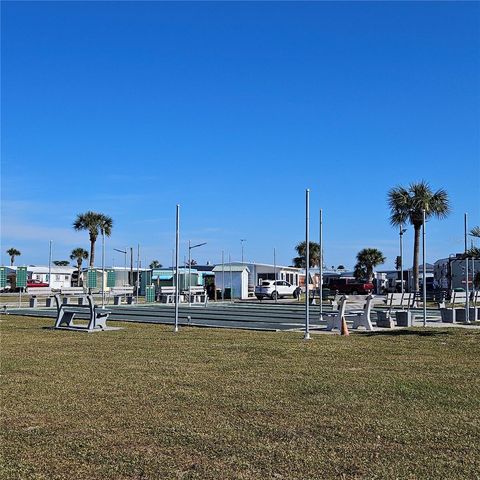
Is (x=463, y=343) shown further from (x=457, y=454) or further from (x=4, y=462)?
(x=4, y=462)

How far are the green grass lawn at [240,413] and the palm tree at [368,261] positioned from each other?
208 feet

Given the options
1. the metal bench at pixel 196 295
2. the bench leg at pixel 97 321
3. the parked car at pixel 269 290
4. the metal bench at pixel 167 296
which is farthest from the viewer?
the parked car at pixel 269 290

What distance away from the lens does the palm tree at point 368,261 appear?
243 feet

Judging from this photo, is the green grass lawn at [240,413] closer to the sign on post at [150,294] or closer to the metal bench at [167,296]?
the metal bench at [167,296]

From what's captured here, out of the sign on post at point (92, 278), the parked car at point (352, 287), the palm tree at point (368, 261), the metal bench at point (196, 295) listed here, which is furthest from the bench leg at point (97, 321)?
the palm tree at point (368, 261)

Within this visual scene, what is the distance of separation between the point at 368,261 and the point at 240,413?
228 ft

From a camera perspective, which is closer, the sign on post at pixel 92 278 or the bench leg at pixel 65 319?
the bench leg at pixel 65 319

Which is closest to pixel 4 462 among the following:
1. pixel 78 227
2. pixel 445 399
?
pixel 445 399

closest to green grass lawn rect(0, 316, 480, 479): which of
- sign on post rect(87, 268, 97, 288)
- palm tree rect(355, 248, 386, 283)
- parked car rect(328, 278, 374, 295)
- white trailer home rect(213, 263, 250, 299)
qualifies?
sign on post rect(87, 268, 97, 288)

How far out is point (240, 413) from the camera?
255 inches

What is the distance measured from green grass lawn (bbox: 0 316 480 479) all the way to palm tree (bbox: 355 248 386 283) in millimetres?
63324

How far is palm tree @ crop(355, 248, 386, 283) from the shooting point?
74.1 meters

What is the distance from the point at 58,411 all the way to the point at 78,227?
58820 mm

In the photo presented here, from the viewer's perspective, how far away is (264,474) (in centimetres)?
459
